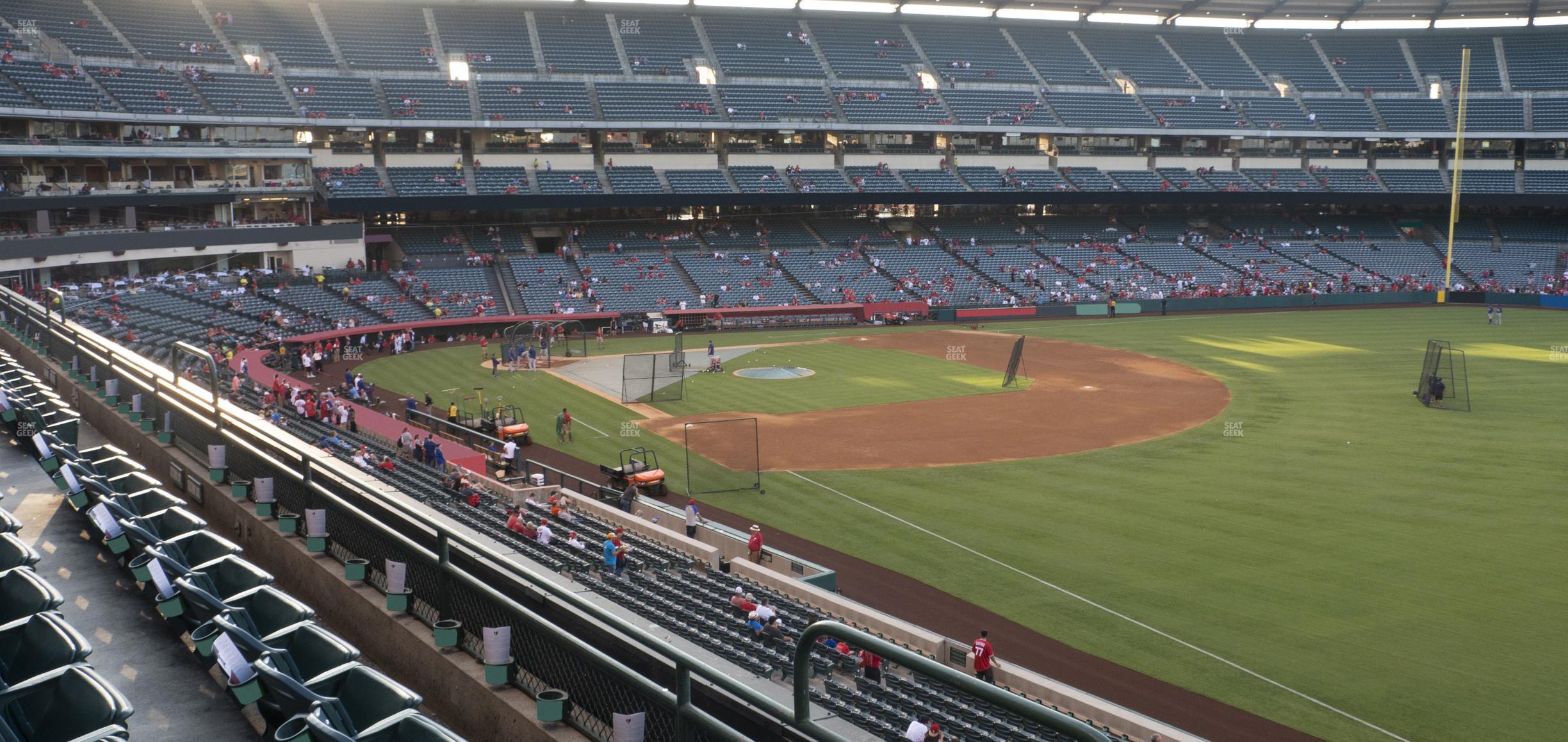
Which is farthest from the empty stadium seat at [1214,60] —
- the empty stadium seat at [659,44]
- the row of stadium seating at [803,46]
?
the empty stadium seat at [659,44]

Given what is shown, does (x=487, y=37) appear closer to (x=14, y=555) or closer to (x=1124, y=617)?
(x=1124, y=617)

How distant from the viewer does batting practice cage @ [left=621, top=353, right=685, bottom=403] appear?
45.2 metres

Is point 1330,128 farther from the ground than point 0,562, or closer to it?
farther from the ground

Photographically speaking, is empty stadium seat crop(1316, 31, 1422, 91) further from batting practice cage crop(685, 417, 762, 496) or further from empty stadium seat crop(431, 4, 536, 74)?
batting practice cage crop(685, 417, 762, 496)

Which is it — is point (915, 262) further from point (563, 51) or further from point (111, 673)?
point (111, 673)

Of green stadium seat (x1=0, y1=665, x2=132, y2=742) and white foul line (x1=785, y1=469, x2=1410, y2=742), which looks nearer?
green stadium seat (x1=0, y1=665, x2=132, y2=742)

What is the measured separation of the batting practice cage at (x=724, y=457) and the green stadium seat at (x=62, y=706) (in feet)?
79.5

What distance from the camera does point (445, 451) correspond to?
30781 millimetres

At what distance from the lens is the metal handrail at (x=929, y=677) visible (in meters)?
4.35

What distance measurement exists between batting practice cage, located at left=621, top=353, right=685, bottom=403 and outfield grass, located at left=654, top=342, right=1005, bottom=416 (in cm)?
66

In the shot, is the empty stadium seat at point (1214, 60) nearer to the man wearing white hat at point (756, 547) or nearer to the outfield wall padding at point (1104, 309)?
the outfield wall padding at point (1104, 309)

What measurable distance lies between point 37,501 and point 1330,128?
9895cm

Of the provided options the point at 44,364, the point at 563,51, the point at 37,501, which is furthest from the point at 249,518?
the point at 563,51

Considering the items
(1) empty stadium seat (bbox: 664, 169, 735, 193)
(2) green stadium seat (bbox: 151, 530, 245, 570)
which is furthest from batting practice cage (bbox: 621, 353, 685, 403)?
(2) green stadium seat (bbox: 151, 530, 245, 570)
